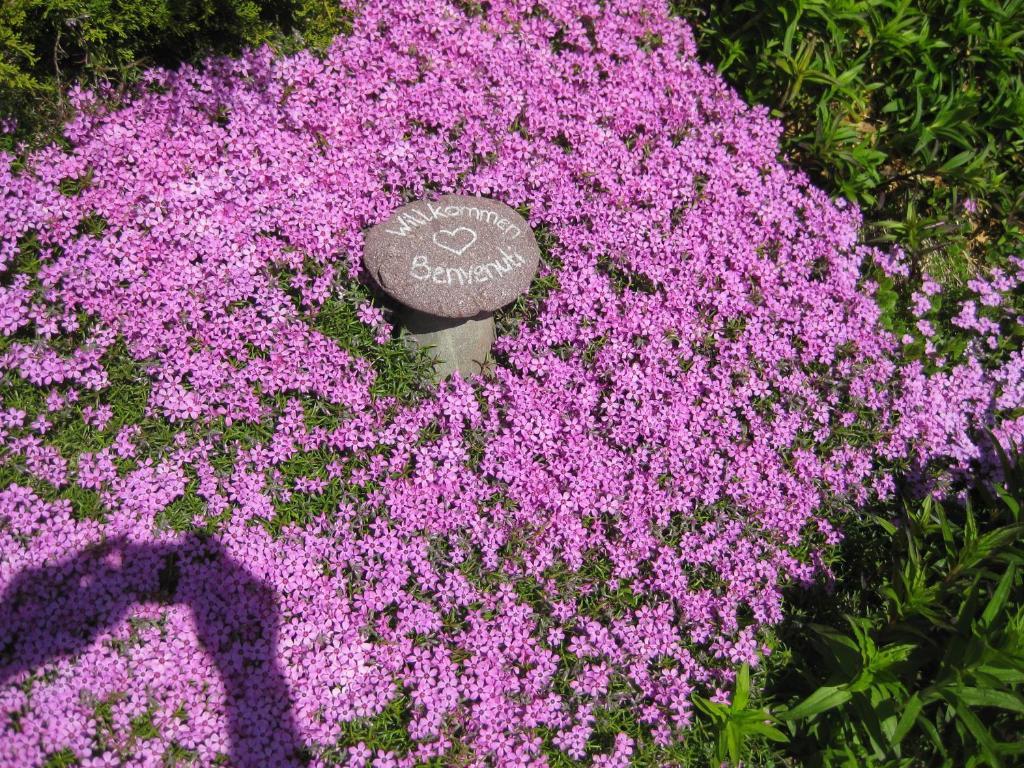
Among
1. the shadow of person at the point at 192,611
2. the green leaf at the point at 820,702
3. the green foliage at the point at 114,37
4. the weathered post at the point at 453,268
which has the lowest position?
the shadow of person at the point at 192,611

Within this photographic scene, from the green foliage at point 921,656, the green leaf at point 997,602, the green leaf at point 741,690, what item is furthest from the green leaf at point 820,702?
the green leaf at point 997,602

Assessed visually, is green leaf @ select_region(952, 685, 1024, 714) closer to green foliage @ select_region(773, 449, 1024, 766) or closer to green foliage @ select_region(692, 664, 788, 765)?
green foliage @ select_region(773, 449, 1024, 766)

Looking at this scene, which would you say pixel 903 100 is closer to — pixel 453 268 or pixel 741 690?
pixel 453 268

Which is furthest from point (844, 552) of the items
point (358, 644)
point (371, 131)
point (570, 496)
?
point (371, 131)

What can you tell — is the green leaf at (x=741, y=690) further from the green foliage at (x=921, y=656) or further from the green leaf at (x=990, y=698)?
the green leaf at (x=990, y=698)

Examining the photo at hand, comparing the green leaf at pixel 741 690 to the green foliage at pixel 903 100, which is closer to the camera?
the green leaf at pixel 741 690
